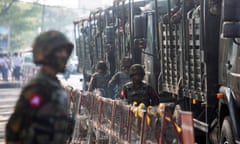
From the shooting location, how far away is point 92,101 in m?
11.4

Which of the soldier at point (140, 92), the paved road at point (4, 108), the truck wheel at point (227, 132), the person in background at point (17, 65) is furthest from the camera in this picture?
the person in background at point (17, 65)

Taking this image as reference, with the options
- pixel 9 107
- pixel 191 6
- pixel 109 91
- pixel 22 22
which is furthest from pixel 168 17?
pixel 22 22

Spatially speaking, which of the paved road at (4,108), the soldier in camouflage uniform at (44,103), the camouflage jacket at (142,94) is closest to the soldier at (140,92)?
the camouflage jacket at (142,94)

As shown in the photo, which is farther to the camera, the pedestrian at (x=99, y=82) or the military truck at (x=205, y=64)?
the pedestrian at (x=99, y=82)

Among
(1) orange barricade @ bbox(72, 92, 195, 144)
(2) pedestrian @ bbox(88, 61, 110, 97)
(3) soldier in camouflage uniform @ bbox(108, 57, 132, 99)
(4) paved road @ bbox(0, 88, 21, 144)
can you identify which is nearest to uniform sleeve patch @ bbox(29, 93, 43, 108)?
(1) orange barricade @ bbox(72, 92, 195, 144)

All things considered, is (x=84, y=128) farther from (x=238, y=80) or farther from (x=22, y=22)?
(x=22, y=22)

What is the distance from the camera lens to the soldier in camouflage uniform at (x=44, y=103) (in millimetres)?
4348

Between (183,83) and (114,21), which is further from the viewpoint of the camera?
(114,21)

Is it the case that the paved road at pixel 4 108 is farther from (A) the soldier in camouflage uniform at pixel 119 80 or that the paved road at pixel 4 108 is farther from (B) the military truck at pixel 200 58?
(B) the military truck at pixel 200 58

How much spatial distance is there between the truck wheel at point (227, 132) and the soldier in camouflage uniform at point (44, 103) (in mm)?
4383

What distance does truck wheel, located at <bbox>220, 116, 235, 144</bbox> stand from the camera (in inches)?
335

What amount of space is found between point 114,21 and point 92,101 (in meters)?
6.09

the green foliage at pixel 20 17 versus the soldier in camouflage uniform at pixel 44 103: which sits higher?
the soldier in camouflage uniform at pixel 44 103

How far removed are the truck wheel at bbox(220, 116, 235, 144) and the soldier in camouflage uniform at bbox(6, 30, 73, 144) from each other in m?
4.38
